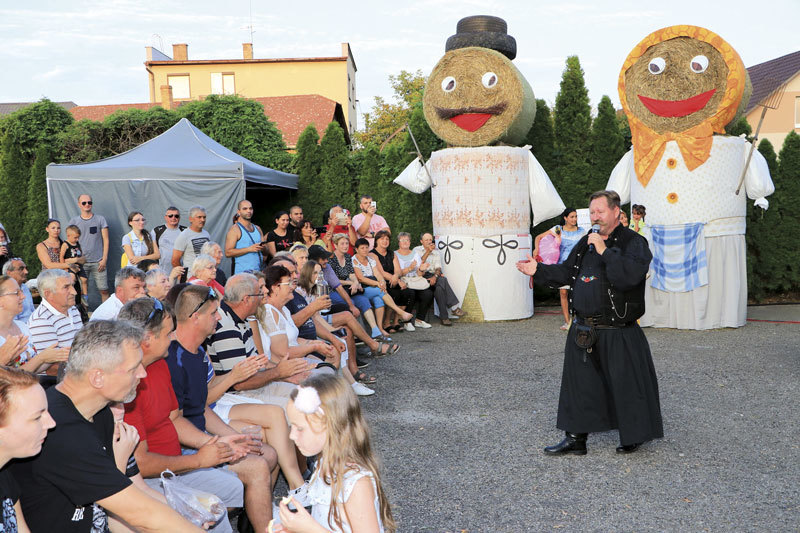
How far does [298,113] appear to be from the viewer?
31922mm

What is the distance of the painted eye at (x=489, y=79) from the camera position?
10.2m

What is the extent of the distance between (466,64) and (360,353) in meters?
4.71

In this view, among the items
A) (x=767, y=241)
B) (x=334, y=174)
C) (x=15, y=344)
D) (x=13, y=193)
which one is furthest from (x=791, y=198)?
(x=13, y=193)

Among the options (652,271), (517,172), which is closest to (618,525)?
(652,271)

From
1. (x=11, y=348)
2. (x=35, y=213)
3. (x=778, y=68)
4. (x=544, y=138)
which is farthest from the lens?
(x=778, y=68)

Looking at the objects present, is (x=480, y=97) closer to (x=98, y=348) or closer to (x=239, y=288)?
(x=239, y=288)

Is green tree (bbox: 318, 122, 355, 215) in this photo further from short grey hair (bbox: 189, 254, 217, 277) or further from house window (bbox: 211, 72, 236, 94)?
house window (bbox: 211, 72, 236, 94)

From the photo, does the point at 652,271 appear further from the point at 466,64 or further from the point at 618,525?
the point at 618,525

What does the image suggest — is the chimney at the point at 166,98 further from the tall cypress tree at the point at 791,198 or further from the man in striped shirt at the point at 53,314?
the man in striped shirt at the point at 53,314

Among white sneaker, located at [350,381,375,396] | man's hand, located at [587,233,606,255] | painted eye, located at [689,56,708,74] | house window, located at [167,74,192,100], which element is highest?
house window, located at [167,74,192,100]

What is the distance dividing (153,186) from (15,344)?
667 centimetres

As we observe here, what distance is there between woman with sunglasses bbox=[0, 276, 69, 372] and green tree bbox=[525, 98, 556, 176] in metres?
9.34

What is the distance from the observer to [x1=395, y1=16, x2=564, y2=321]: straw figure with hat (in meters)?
10.2

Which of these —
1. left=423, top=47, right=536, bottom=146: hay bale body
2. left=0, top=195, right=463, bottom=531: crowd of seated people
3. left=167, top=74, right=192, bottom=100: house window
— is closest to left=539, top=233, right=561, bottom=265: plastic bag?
left=423, top=47, right=536, bottom=146: hay bale body
